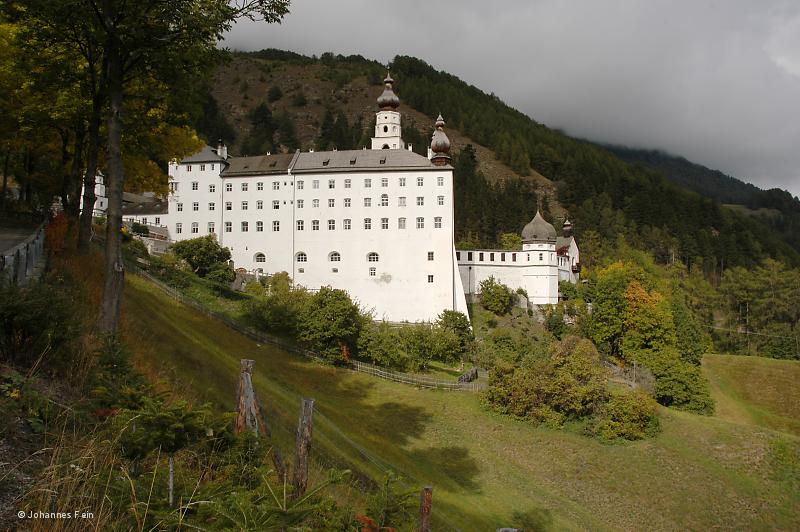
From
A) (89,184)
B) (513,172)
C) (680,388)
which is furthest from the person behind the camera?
(513,172)

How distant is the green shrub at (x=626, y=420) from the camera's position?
31.3m

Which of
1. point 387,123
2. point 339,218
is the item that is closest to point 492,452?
point 339,218

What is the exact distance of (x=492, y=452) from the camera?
28312mm

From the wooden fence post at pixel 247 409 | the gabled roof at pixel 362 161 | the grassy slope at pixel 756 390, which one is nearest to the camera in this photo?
the wooden fence post at pixel 247 409

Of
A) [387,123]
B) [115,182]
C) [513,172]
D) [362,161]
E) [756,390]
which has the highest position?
[513,172]

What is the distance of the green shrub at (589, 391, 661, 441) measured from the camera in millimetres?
31344

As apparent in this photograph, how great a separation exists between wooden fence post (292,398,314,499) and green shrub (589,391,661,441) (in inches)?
1102

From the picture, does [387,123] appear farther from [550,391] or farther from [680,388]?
[550,391]

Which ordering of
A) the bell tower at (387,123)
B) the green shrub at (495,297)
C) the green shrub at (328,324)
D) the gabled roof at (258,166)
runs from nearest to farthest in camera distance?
1. the green shrub at (328,324)
2. the gabled roof at (258,166)
3. the green shrub at (495,297)
4. the bell tower at (387,123)

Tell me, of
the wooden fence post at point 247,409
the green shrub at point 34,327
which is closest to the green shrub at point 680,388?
the wooden fence post at point 247,409

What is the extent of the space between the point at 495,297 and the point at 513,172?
100615 mm

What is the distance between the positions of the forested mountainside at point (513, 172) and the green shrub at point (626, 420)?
68310 millimetres

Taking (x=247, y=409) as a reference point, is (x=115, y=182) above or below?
above

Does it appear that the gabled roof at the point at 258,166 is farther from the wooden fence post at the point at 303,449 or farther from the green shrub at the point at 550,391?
the wooden fence post at the point at 303,449
